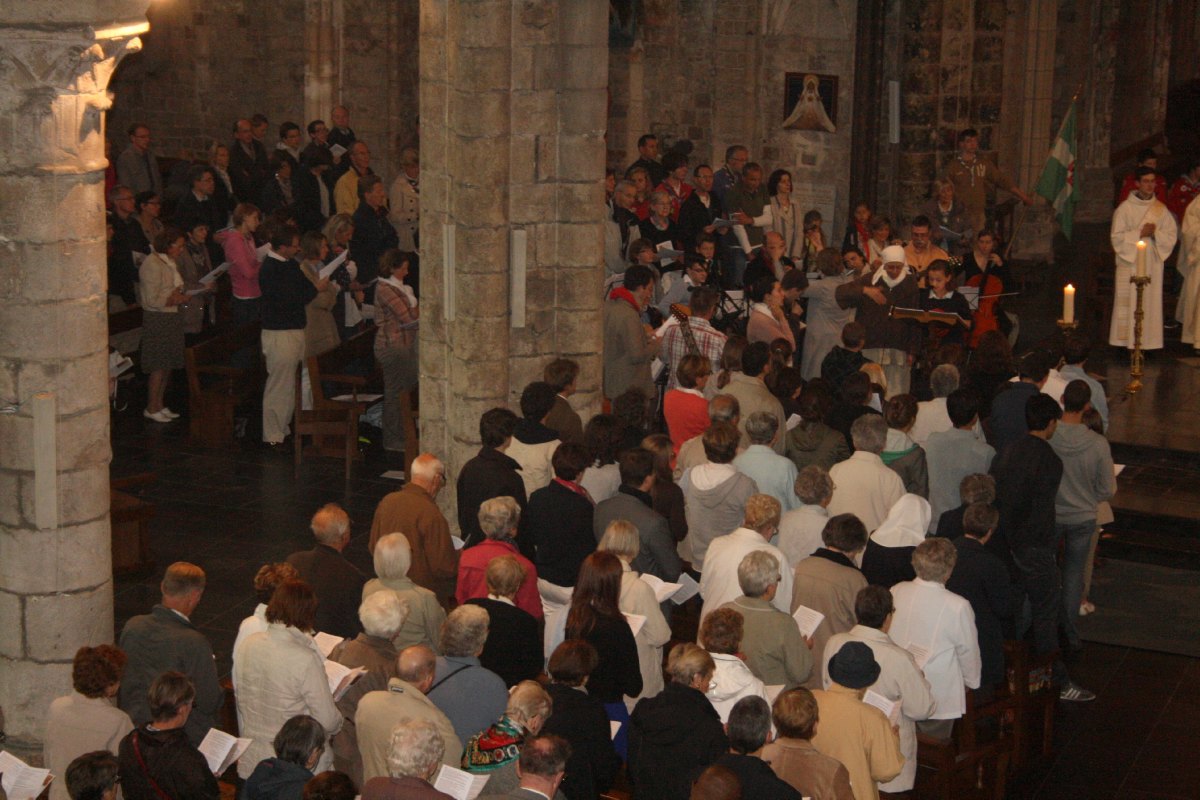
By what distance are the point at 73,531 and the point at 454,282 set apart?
357 cm

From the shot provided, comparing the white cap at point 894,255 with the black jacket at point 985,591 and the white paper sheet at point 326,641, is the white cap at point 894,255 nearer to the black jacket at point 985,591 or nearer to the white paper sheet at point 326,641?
the black jacket at point 985,591

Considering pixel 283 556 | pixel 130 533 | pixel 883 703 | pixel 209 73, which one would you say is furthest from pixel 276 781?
pixel 209 73

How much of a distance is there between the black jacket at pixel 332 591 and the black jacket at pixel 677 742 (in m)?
1.83

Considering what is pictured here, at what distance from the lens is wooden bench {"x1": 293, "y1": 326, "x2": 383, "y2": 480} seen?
41.7ft

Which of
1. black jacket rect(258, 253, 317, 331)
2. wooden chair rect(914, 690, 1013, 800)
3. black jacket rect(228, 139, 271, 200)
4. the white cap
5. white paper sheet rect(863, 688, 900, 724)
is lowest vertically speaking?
wooden chair rect(914, 690, 1013, 800)

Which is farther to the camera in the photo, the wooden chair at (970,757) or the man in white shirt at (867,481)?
the man in white shirt at (867,481)

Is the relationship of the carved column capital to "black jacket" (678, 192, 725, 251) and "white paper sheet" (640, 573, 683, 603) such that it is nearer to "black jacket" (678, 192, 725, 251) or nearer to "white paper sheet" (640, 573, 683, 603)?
"white paper sheet" (640, 573, 683, 603)

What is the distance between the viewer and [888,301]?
12.7m

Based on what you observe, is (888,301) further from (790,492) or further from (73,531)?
(73,531)

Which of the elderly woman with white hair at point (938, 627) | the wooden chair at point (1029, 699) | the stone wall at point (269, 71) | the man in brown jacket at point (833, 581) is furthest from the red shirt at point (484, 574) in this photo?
the stone wall at point (269, 71)

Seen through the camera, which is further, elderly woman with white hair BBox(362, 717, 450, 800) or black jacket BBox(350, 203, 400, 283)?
black jacket BBox(350, 203, 400, 283)

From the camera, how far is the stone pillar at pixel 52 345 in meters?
7.19

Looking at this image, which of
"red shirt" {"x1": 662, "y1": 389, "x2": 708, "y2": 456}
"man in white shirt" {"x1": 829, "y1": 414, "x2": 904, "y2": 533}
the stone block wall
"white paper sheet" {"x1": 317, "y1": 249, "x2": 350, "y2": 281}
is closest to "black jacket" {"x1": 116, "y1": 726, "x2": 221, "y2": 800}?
"man in white shirt" {"x1": 829, "y1": 414, "x2": 904, "y2": 533}

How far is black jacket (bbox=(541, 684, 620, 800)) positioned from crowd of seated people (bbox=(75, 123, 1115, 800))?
1 cm
